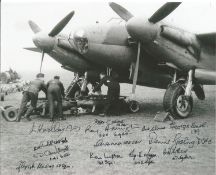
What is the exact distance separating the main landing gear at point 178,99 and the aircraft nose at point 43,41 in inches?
206

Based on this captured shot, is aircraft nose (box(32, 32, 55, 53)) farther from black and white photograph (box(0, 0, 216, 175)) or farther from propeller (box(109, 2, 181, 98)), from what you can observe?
propeller (box(109, 2, 181, 98))

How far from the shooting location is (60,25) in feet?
42.8

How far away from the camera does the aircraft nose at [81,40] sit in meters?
11.0

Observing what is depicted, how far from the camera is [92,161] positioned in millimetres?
6766

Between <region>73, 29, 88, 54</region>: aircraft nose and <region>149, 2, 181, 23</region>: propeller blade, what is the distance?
2396 millimetres

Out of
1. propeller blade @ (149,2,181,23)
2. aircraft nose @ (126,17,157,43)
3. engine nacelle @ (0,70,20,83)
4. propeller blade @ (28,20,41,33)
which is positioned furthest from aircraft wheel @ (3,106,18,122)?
engine nacelle @ (0,70,20,83)

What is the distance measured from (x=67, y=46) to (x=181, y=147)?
309 inches

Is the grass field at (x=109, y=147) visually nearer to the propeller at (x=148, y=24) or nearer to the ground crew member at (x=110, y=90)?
the ground crew member at (x=110, y=90)

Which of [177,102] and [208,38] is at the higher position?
[208,38]

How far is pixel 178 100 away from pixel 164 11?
2.68 m

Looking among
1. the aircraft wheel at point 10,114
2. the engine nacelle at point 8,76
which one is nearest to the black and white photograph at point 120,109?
the aircraft wheel at point 10,114

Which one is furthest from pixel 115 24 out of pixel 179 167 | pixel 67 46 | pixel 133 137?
pixel 179 167

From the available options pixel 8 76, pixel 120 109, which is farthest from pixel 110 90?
pixel 8 76

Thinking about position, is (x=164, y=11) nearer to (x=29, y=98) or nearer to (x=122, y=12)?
(x=122, y=12)
